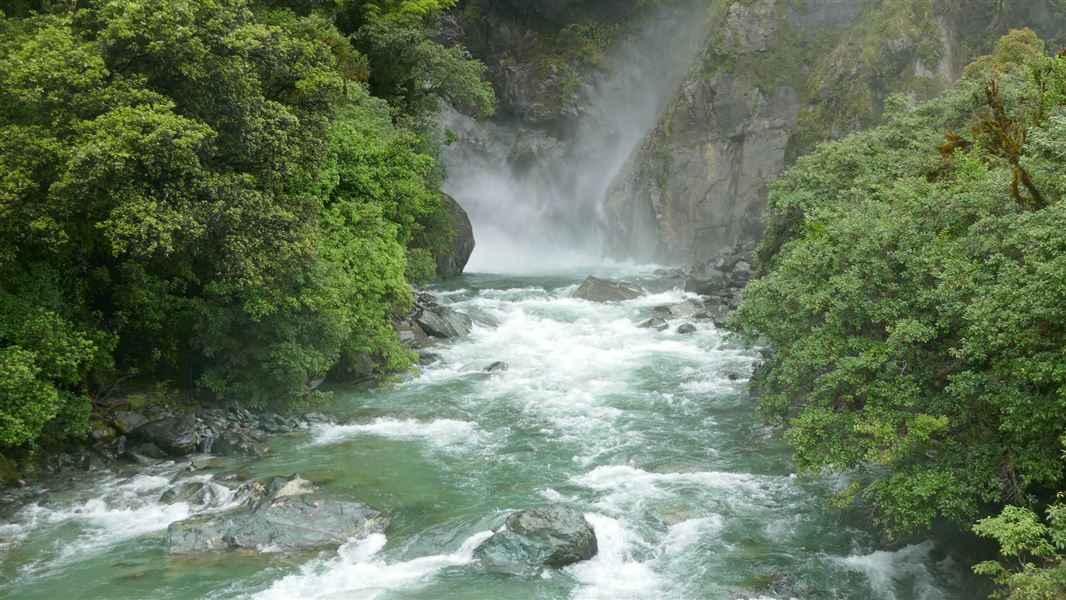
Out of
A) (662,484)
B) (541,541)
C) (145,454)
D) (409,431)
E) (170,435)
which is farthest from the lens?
(409,431)

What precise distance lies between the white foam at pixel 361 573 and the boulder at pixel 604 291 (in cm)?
2258

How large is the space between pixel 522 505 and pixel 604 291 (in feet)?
71.0

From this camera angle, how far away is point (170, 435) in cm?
1858

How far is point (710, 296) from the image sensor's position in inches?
1404

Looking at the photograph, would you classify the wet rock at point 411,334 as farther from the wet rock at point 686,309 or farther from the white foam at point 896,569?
the white foam at point 896,569

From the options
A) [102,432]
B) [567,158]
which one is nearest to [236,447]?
[102,432]

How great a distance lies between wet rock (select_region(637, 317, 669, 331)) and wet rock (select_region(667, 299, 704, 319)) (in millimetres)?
1485

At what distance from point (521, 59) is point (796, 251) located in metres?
42.1

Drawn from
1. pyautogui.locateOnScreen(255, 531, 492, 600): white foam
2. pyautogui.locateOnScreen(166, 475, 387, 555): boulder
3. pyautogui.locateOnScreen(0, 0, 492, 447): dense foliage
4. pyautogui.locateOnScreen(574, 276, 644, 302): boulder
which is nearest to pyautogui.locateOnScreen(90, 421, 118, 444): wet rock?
pyautogui.locateOnScreen(0, 0, 492, 447): dense foliage

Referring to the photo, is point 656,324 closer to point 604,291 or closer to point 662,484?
point 604,291

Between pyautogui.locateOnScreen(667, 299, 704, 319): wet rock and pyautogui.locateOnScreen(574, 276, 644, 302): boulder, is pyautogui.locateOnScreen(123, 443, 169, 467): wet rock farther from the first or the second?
pyautogui.locateOnScreen(574, 276, 644, 302): boulder

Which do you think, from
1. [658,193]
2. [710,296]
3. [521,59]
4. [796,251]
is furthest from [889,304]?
[521,59]

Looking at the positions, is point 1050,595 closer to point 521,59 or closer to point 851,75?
point 851,75

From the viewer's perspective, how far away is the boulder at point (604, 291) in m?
36.5
